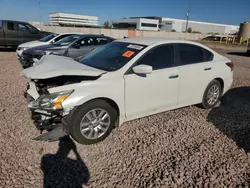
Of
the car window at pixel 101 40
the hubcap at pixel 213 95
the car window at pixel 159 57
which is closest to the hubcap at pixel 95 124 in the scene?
the car window at pixel 159 57

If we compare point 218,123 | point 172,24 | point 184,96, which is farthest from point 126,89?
point 172,24

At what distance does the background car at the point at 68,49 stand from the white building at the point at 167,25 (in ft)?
286

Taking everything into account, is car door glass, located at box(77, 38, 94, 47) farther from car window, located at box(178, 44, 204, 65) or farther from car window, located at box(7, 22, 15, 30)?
car window, located at box(7, 22, 15, 30)

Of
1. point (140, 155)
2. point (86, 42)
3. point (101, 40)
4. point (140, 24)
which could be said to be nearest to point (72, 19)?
point (140, 24)

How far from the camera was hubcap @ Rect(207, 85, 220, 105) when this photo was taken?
4527 mm

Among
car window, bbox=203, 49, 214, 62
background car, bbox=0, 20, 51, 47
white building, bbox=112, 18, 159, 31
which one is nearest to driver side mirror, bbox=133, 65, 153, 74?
car window, bbox=203, 49, 214, 62

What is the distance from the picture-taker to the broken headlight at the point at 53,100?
2783mm

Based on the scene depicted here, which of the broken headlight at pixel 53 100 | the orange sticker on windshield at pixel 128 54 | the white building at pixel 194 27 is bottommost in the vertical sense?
the broken headlight at pixel 53 100

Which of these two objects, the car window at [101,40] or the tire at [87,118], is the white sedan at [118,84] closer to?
the tire at [87,118]

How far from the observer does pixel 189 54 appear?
4113 millimetres

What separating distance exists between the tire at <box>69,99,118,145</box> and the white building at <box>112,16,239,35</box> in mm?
93098

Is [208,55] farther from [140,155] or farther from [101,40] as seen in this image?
[101,40]

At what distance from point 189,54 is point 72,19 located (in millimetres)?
108241

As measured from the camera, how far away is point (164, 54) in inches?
148
